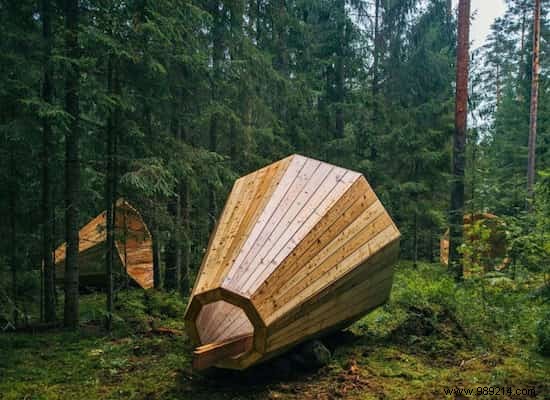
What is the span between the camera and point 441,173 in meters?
13.0

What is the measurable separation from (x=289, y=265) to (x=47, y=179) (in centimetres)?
418

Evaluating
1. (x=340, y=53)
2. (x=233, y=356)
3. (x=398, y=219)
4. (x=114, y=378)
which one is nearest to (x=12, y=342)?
(x=114, y=378)

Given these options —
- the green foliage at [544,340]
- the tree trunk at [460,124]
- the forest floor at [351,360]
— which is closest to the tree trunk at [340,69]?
the tree trunk at [460,124]

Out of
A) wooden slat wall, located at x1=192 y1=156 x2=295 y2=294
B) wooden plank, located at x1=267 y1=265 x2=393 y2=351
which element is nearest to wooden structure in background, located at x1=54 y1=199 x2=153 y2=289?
wooden slat wall, located at x1=192 y1=156 x2=295 y2=294

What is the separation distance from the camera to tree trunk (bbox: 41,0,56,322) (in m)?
5.54

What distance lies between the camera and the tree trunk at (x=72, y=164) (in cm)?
541

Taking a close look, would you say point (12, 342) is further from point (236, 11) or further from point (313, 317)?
point (236, 11)

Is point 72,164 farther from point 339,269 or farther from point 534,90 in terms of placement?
point 534,90

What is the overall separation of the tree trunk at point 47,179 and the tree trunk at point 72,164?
0.83ft

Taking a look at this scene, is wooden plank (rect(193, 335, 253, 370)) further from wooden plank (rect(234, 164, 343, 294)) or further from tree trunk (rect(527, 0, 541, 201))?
tree trunk (rect(527, 0, 541, 201))

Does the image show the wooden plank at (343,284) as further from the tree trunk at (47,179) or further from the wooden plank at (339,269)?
the tree trunk at (47,179)

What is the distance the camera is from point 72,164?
5.70 metres

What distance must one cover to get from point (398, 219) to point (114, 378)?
37.6ft

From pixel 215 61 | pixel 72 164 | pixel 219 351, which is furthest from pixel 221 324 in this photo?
pixel 215 61
